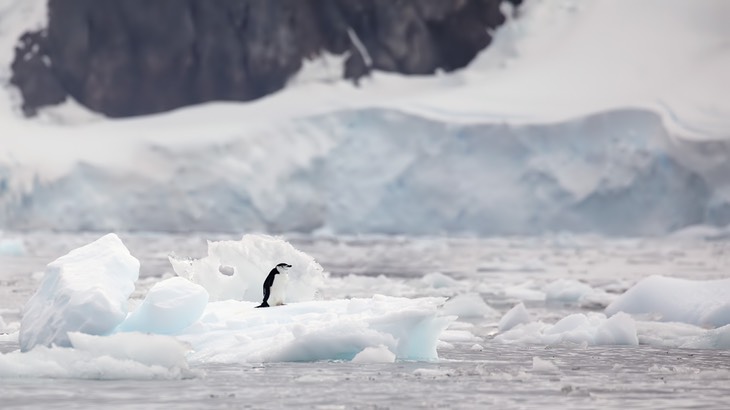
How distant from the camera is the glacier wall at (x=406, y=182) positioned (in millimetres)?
34562

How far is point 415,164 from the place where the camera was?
35906 mm

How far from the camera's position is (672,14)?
42.2 meters

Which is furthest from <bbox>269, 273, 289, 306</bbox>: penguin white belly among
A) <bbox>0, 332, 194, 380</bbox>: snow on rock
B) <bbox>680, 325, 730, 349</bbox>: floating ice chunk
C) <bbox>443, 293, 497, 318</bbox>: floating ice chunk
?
<bbox>443, 293, 497, 318</bbox>: floating ice chunk

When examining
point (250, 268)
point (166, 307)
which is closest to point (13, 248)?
point (250, 268)

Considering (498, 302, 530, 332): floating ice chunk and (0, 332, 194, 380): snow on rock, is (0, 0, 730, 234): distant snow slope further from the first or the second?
(0, 332, 194, 380): snow on rock

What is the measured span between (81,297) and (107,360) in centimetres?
73

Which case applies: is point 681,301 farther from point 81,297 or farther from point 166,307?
point 81,297

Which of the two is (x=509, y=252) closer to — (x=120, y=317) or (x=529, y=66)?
(x=529, y=66)

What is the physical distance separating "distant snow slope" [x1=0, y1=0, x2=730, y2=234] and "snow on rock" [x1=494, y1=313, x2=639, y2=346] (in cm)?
2348

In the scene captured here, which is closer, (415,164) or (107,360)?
(107,360)

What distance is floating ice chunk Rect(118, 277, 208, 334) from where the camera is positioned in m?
8.76

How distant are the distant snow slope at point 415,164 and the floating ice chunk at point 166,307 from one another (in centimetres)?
2638

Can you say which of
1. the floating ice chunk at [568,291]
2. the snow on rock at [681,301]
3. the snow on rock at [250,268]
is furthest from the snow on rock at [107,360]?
the floating ice chunk at [568,291]

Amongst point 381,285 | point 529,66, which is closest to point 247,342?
point 381,285
